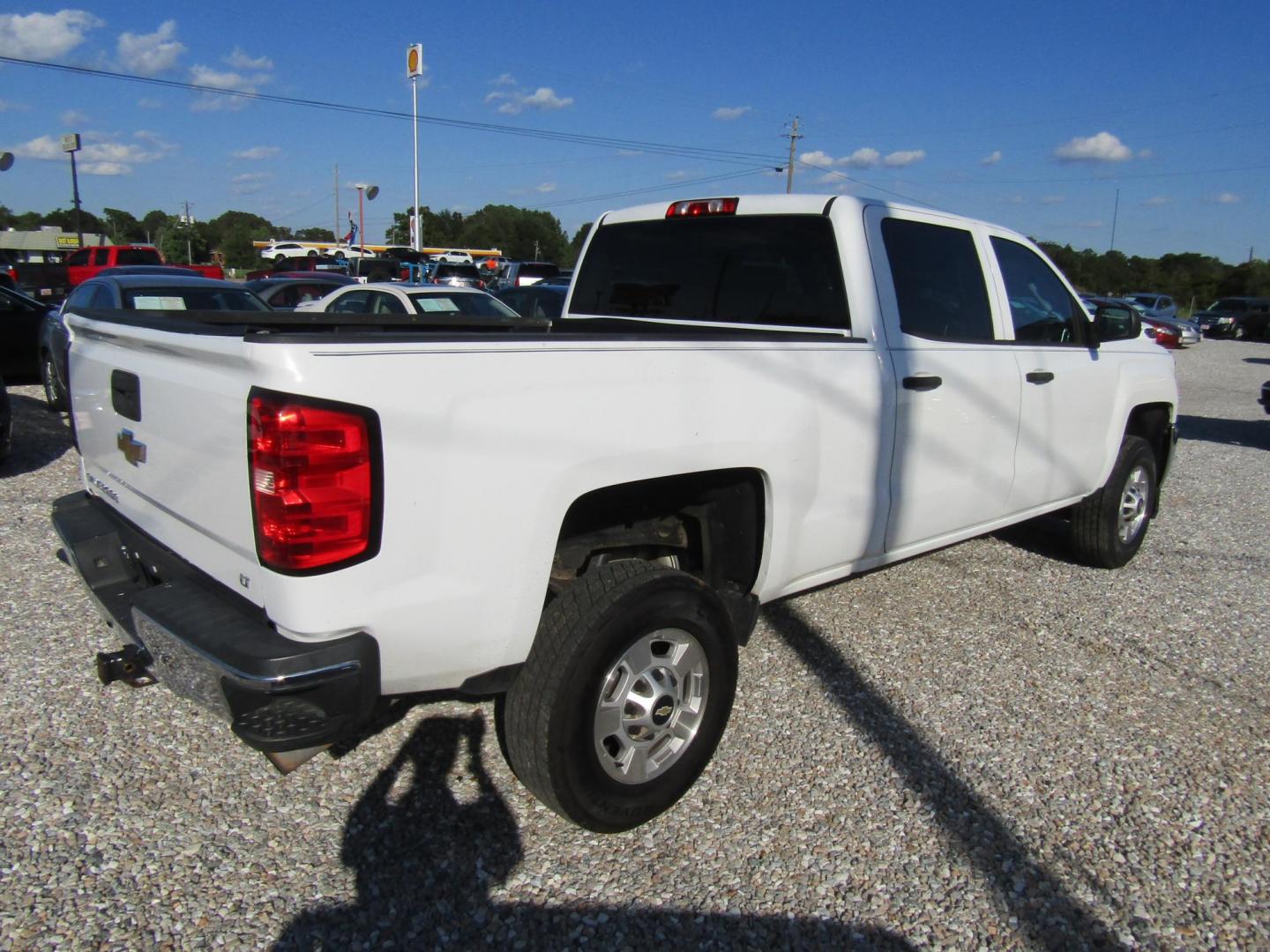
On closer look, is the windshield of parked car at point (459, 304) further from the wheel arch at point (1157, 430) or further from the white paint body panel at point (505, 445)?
the white paint body panel at point (505, 445)

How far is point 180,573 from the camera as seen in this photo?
2676mm

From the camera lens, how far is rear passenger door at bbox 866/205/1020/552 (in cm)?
366

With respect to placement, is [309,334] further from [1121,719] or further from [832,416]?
[1121,719]

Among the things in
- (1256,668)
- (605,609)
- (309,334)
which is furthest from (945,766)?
(309,334)

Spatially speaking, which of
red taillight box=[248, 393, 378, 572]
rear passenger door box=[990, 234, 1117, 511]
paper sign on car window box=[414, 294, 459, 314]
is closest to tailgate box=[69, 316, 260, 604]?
red taillight box=[248, 393, 378, 572]

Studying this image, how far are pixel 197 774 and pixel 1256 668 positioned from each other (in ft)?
15.0

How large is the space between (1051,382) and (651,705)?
284 centimetres

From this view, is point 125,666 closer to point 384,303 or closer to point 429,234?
point 384,303

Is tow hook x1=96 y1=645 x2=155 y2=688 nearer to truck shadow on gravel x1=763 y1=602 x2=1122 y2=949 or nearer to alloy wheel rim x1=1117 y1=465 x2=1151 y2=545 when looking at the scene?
truck shadow on gravel x1=763 y1=602 x2=1122 y2=949

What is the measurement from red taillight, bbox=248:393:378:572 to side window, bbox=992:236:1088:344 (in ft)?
11.3

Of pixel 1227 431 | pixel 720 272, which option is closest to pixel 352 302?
pixel 720 272

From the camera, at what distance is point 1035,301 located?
4648 mm

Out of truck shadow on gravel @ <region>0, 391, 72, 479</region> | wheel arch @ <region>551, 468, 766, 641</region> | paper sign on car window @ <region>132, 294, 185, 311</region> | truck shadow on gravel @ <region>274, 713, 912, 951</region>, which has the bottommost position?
truck shadow on gravel @ <region>274, 713, 912, 951</region>

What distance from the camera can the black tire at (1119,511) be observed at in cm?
532
